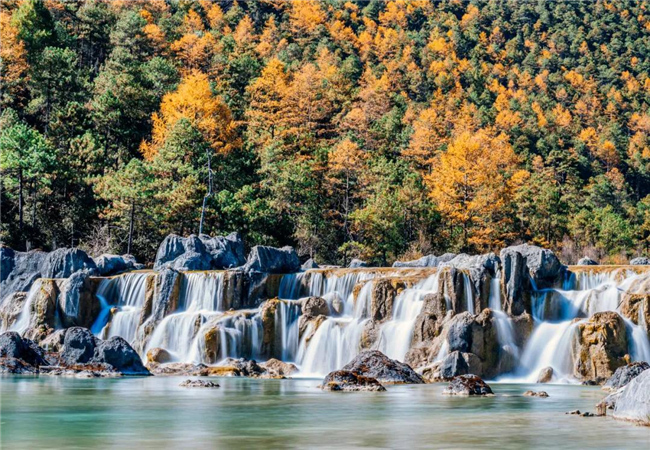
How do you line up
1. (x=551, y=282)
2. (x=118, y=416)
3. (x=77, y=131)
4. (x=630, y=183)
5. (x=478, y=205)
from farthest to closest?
(x=630, y=183), (x=77, y=131), (x=478, y=205), (x=551, y=282), (x=118, y=416)

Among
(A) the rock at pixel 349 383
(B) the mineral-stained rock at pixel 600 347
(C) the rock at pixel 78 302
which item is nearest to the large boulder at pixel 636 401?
(A) the rock at pixel 349 383

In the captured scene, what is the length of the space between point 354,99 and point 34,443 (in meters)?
84.1

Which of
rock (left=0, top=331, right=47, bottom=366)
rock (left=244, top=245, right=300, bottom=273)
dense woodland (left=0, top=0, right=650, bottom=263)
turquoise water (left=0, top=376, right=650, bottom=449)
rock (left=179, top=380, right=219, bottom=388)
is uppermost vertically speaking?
dense woodland (left=0, top=0, right=650, bottom=263)

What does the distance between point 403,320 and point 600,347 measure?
26.1ft

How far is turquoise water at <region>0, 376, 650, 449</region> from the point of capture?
15.5m

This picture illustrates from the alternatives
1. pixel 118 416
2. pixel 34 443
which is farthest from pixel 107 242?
pixel 34 443

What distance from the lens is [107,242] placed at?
6062cm

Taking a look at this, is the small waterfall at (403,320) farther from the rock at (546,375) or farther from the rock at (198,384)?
the rock at (198,384)

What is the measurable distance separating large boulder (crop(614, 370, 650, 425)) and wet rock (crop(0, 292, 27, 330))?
105 feet

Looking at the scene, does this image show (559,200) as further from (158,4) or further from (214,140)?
(158,4)

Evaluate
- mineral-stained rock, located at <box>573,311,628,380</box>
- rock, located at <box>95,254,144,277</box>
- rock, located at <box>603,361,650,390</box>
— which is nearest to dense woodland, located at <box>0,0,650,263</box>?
rock, located at <box>95,254,144,277</box>

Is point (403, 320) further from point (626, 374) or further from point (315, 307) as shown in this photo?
point (626, 374)

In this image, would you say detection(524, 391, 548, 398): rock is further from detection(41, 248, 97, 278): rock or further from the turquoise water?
detection(41, 248, 97, 278): rock

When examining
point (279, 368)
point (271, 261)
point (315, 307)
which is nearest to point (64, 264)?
point (271, 261)
